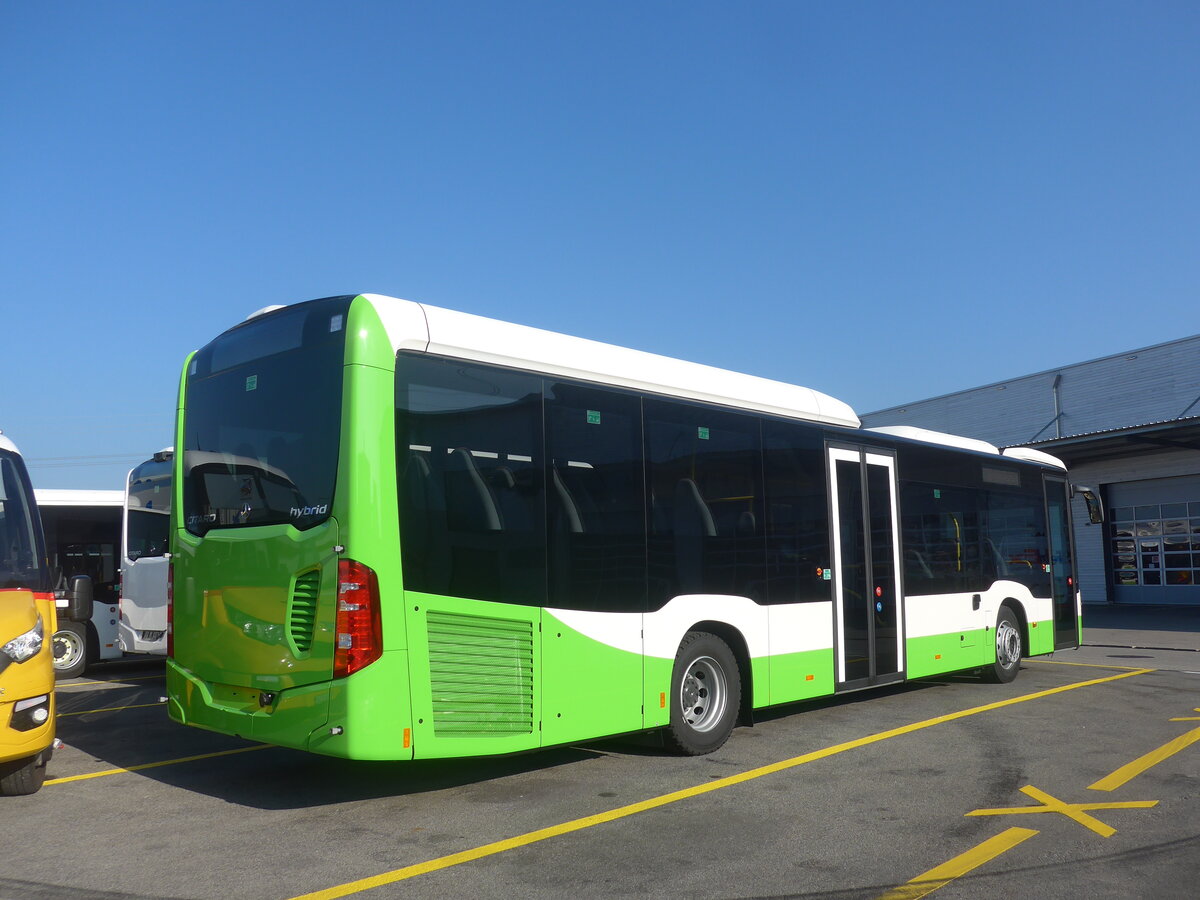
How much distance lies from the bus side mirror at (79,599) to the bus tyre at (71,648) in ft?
28.1

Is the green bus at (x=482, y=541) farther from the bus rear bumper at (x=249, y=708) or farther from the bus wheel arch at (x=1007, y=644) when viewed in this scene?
the bus wheel arch at (x=1007, y=644)

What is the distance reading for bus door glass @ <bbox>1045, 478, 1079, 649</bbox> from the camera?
1353cm

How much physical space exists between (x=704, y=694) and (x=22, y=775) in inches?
194

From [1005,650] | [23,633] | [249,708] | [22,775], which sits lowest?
[22,775]

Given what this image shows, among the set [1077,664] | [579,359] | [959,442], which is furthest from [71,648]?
[1077,664]

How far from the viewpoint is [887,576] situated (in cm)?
1022

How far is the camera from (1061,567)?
45.1ft

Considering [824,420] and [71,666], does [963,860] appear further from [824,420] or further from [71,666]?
[71,666]

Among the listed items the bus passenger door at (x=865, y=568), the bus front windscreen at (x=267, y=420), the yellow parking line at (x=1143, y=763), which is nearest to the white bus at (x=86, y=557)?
the bus front windscreen at (x=267, y=420)

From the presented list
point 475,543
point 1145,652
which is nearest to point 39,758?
point 475,543

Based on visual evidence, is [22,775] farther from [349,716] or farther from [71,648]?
[71,648]

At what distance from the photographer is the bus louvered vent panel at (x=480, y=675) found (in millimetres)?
5930

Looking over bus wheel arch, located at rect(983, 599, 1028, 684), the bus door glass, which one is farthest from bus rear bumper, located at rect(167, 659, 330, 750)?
the bus door glass

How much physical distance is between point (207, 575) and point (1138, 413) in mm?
32347
